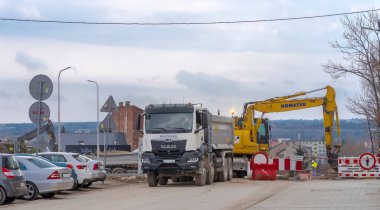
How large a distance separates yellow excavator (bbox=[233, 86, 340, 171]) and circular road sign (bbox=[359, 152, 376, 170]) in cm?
284

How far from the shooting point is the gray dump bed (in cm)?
3035

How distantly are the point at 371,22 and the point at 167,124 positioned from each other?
66.9 ft

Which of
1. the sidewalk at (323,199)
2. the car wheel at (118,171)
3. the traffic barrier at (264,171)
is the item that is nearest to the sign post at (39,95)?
the sidewalk at (323,199)

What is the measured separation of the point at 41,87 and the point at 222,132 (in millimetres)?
11602

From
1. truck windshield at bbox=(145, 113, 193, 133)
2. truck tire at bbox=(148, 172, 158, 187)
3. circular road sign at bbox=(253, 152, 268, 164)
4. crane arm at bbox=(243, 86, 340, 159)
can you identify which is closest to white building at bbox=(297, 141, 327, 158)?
crane arm at bbox=(243, 86, 340, 159)

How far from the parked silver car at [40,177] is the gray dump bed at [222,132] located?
31.2 ft

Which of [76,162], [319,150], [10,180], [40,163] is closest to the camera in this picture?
[10,180]

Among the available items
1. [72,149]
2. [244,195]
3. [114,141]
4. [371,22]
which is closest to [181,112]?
[244,195]

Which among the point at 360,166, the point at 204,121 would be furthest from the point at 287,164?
the point at 204,121

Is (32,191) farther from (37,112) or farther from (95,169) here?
(95,169)

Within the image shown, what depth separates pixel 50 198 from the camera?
22312 millimetres

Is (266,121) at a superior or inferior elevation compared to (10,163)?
superior

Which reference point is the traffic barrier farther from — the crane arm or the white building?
the white building

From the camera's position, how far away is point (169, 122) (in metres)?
27.5
